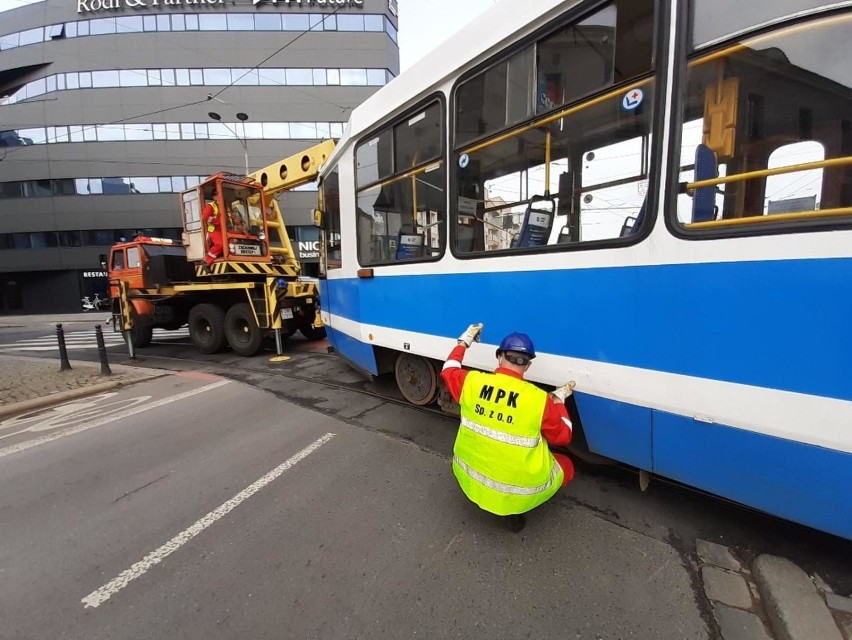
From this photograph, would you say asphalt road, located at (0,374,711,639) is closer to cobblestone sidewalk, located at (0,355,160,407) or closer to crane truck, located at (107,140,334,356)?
cobblestone sidewalk, located at (0,355,160,407)

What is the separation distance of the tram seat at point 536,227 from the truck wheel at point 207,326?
317 inches

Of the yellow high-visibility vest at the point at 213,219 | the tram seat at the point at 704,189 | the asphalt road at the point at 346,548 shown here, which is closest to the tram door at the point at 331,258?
the asphalt road at the point at 346,548

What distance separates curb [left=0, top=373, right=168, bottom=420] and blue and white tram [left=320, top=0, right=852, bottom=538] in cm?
623

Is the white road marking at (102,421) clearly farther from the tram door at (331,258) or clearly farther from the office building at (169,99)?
the office building at (169,99)

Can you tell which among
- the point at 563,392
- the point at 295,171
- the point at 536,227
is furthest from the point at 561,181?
the point at 295,171

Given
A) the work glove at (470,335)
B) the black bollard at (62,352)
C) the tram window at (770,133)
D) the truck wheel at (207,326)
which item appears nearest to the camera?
the tram window at (770,133)

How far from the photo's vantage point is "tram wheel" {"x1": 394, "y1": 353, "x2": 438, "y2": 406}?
4.29 metres

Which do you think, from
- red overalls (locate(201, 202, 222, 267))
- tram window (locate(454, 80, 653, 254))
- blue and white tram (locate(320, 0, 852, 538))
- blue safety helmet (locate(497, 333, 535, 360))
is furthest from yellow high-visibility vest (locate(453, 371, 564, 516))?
red overalls (locate(201, 202, 222, 267))

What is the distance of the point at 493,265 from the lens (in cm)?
288

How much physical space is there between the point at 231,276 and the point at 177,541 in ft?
22.8

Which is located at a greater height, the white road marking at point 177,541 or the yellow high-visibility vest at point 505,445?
the yellow high-visibility vest at point 505,445

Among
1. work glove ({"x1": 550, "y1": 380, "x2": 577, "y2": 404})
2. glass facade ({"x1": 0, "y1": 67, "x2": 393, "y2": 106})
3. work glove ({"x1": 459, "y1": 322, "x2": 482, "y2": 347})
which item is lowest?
work glove ({"x1": 550, "y1": 380, "x2": 577, "y2": 404})

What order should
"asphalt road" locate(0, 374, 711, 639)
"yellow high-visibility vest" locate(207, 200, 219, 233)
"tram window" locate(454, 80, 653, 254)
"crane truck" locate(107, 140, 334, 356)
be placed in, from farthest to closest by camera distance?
"yellow high-visibility vest" locate(207, 200, 219, 233)
"crane truck" locate(107, 140, 334, 356)
"tram window" locate(454, 80, 653, 254)
"asphalt road" locate(0, 374, 711, 639)

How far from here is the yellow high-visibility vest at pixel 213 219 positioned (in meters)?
8.20
